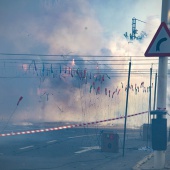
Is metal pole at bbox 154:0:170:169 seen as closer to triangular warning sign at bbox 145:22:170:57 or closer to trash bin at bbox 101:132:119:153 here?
triangular warning sign at bbox 145:22:170:57

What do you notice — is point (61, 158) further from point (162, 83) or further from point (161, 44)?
point (161, 44)

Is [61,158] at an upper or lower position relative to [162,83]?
lower

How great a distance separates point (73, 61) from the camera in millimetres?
43156

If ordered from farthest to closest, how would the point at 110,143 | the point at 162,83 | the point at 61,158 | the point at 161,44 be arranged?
the point at 110,143, the point at 61,158, the point at 162,83, the point at 161,44

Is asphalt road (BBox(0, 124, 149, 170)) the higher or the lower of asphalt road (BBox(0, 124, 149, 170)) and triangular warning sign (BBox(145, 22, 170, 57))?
the lower

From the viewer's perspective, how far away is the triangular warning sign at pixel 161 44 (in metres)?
7.40

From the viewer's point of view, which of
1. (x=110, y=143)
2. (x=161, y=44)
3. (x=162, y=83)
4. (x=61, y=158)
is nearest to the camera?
(x=161, y=44)

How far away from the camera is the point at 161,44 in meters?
7.43

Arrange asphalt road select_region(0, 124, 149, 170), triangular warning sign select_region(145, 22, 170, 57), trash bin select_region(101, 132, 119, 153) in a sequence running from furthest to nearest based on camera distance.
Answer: trash bin select_region(101, 132, 119, 153) → asphalt road select_region(0, 124, 149, 170) → triangular warning sign select_region(145, 22, 170, 57)

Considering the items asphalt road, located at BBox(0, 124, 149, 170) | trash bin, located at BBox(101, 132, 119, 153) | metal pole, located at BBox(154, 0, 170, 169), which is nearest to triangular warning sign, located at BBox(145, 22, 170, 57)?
metal pole, located at BBox(154, 0, 170, 169)

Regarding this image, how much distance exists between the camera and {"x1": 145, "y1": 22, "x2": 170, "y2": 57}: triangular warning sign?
7399 millimetres

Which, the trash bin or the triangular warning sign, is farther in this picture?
the trash bin

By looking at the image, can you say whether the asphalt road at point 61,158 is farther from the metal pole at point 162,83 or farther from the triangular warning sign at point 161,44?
the triangular warning sign at point 161,44

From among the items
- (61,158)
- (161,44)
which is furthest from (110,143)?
(161,44)
